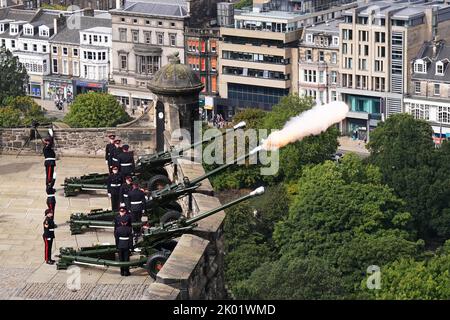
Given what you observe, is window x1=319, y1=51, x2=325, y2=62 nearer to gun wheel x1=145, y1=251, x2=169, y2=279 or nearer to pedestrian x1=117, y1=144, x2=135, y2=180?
pedestrian x1=117, y1=144, x2=135, y2=180

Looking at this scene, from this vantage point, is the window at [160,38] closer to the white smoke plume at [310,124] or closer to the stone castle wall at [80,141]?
the stone castle wall at [80,141]

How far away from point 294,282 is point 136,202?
55.3 metres

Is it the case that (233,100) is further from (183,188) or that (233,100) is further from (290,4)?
(183,188)

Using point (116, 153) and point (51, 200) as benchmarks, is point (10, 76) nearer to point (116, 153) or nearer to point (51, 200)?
point (116, 153)

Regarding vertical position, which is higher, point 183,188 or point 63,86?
point 183,188

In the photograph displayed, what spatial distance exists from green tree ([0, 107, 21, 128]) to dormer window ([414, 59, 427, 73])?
113 ft

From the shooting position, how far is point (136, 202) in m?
34.4

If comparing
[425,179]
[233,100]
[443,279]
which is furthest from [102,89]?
[443,279]

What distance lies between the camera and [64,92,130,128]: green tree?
151 m

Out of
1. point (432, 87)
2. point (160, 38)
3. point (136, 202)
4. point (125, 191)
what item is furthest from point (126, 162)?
point (160, 38)

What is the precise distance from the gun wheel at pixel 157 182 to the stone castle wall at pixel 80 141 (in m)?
5.32

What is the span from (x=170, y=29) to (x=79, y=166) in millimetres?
146342

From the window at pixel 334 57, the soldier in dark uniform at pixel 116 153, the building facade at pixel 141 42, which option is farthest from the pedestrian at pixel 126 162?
the building facade at pixel 141 42

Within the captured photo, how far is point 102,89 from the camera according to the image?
194 m
